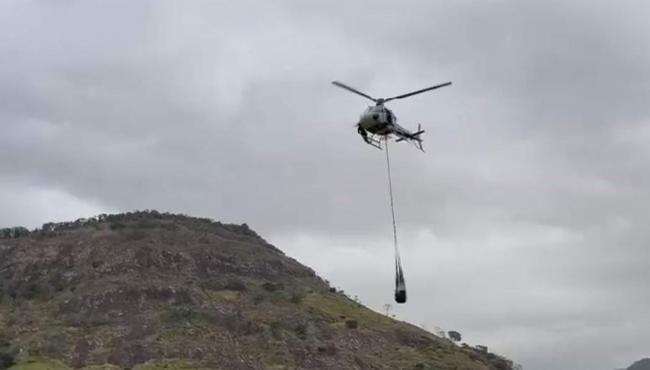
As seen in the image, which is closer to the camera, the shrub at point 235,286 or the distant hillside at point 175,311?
the distant hillside at point 175,311

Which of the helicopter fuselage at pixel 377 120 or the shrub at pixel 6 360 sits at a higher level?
the shrub at pixel 6 360

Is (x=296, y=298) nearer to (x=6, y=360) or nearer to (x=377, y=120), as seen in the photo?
(x=6, y=360)

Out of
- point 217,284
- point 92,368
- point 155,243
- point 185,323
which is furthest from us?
point 155,243

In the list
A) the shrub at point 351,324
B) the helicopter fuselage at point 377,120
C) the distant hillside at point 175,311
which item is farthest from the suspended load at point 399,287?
the shrub at point 351,324

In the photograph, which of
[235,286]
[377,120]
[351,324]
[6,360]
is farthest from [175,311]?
[377,120]

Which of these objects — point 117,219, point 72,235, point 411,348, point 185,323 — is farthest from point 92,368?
point 117,219

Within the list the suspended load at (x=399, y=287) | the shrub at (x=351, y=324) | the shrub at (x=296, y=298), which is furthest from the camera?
the shrub at (x=296, y=298)

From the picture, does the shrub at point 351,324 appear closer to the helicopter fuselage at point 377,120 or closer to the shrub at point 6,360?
the shrub at point 6,360

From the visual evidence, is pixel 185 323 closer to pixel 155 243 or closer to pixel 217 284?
pixel 217 284

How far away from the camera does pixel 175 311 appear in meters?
116

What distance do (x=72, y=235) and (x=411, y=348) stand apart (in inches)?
2555

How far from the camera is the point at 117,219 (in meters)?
165

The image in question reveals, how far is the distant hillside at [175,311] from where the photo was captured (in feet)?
338

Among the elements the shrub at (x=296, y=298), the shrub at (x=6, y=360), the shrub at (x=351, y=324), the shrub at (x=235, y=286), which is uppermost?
the shrub at (x=235, y=286)
